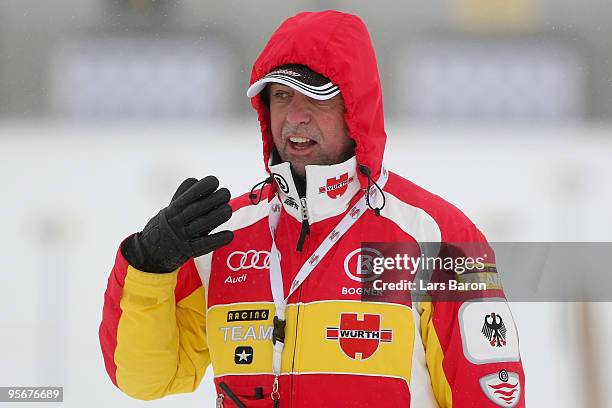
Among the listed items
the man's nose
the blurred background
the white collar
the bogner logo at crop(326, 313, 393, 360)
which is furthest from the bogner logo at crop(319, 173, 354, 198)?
the blurred background

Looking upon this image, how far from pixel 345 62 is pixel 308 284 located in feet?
1.65

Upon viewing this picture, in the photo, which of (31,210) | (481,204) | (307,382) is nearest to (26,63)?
(31,210)

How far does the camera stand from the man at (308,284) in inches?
68.8

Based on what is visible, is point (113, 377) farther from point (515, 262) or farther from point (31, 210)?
point (31, 210)

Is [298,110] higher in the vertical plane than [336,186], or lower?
higher

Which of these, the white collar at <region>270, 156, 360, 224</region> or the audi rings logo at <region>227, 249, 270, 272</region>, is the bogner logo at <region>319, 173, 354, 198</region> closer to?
the white collar at <region>270, 156, 360, 224</region>

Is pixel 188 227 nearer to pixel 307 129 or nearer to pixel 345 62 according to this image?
pixel 307 129

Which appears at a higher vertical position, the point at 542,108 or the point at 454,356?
the point at 542,108

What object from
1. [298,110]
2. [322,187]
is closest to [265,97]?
[298,110]

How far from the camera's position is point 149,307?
184 centimetres

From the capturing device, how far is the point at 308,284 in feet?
5.95

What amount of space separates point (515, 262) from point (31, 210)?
2.10 meters

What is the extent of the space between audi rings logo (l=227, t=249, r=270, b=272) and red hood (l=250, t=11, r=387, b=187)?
0.93 feet

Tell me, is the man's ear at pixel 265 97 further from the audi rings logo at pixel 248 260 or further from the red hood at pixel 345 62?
the audi rings logo at pixel 248 260
